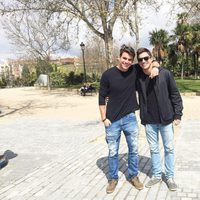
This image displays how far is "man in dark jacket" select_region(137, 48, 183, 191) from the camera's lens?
464cm

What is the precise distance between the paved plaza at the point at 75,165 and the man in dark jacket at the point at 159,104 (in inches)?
18.2

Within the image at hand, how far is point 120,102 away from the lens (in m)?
4.77

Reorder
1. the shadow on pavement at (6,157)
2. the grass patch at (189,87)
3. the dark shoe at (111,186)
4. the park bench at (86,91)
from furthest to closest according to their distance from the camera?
the park bench at (86,91)
the grass patch at (189,87)
the shadow on pavement at (6,157)
the dark shoe at (111,186)

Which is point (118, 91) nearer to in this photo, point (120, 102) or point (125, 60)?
point (120, 102)

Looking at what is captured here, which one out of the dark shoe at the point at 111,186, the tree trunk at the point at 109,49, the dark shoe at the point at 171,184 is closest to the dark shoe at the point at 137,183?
the dark shoe at the point at 111,186

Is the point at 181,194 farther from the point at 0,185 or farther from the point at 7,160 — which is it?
the point at 7,160

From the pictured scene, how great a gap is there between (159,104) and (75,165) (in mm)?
2542

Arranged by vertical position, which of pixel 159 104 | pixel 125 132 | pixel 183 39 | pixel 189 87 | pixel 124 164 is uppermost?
pixel 183 39

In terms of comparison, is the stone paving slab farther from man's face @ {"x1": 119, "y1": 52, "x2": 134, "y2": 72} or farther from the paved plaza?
man's face @ {"x1": 119, "y1": 52, "x2": 134, "y2": 72}

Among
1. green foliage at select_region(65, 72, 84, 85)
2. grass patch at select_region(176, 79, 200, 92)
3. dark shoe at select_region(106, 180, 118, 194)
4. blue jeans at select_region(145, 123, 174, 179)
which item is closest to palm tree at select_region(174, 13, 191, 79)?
green foliage at select_region(65, 72, 84, 85)

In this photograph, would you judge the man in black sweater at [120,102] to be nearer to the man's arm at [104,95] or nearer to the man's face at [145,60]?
Answer: the man's arm at [104,95]

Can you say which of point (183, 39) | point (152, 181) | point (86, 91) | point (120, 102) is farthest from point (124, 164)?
point (183, 39)

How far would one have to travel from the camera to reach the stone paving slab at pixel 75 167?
4938 millimetres

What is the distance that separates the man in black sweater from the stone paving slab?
0.41 m
